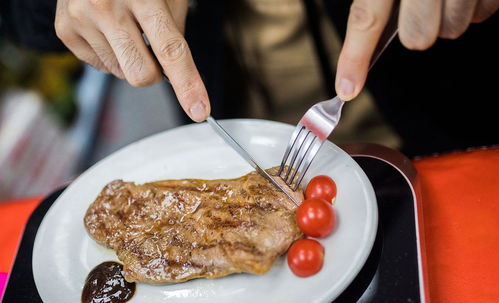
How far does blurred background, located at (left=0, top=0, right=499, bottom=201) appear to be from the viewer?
8.72 ft

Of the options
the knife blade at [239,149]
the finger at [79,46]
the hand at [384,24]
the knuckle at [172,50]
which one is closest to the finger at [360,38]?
the hand at [384,24]

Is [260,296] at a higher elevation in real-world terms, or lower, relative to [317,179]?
lower

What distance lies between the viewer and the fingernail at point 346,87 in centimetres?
154

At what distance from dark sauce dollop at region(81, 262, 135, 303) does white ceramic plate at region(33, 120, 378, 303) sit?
0.03 m

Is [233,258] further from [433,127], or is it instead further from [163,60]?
[433,127]

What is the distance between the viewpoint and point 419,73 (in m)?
2.70

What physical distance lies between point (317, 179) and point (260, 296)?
1.58 ft

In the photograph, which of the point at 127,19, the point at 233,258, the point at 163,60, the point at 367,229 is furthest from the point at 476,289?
the point at 127,19

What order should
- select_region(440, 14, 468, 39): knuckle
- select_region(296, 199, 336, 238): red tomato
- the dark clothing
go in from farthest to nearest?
the dark clothing
select_region(296, 199, 336, 238): red tomato
select_region(440, 14, 468, 39): knuckle

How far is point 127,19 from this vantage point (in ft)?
6.28

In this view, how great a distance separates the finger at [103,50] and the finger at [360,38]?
3.46ft

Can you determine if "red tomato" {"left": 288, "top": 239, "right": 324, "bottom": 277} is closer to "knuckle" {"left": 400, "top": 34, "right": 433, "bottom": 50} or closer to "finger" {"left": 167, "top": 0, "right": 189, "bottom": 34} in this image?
"knuckle" {"left": 400, "top": 34, "right": 433, "bottom": 50}

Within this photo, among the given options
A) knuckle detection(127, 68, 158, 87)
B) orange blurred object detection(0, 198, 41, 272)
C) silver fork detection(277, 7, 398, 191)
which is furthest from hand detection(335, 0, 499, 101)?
orange blurred object detection(0, 198, 41, 272)

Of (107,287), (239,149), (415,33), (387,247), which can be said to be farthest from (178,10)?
(387,247)
